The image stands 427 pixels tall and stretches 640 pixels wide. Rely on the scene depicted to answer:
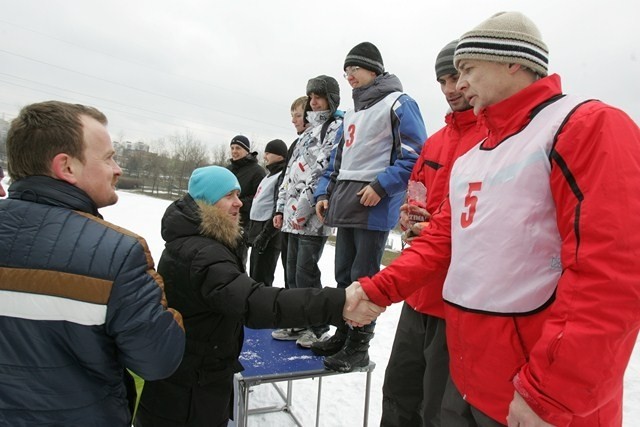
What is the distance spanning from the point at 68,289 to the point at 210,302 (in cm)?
77

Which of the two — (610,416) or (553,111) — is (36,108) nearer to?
(553,111)

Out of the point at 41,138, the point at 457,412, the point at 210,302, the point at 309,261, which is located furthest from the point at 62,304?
the point at 309,261

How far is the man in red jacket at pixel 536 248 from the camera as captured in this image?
107cm

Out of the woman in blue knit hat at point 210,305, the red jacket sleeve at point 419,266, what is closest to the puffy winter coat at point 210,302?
the woman in blue knit hat at point 210,305

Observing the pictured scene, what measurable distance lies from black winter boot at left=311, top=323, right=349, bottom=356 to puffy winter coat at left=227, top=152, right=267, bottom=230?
2653 millimetres

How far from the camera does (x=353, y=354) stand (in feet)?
9.37

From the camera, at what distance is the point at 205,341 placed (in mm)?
2150

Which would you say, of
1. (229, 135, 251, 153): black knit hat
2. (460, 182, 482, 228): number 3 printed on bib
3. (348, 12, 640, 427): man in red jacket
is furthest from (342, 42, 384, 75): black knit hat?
(229, 135, 251, 153): black knit hat

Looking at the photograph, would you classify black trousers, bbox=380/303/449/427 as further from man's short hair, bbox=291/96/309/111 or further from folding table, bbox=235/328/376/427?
man's short hair, bbox=291/96/309/111

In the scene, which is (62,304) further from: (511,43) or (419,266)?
(511,43)

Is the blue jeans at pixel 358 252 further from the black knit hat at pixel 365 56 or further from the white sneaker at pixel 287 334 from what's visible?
the black knit hat at pixel 365 56

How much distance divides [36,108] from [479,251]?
1.67 m

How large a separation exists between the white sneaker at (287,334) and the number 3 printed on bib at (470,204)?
233 cm

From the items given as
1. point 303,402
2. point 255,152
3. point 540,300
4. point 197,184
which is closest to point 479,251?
point 540,300
